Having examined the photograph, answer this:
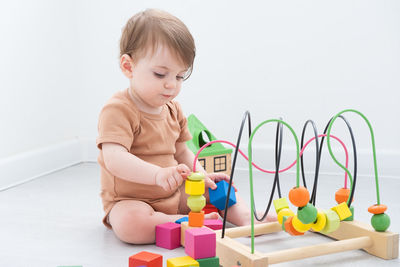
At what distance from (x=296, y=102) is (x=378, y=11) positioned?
0.40m

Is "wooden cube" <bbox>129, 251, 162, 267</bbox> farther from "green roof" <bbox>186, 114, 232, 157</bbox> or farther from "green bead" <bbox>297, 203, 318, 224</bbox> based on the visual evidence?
"green roof" <bbox>186, 114, 232, 157</bbox>

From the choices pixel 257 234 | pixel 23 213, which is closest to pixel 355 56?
pixel 257 234

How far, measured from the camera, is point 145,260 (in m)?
0.86

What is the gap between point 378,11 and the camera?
1691 millimetres

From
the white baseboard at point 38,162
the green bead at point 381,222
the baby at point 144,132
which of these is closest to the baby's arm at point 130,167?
the baby at point 144,132

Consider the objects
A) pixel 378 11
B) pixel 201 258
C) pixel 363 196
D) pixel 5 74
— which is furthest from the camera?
pixel 378 11

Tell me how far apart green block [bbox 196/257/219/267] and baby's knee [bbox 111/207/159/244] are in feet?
0.73

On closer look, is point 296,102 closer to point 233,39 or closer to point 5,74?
point 233,39

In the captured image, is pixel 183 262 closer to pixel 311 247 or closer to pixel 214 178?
pixel 311 247

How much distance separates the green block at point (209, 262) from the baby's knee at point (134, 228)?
22cm

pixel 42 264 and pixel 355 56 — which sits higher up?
pixel 355 56

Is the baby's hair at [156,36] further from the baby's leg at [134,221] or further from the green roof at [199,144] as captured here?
the green roof at [199,144]

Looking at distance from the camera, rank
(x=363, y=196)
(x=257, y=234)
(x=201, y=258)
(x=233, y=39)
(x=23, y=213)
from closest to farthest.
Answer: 1. (x=201, y=258)
2. (x=257, y=234)
3. (x=23, y=213)
4. (x=363, y=196)
5. (x=233, y=39)

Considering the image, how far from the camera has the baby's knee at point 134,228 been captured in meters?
1.04
